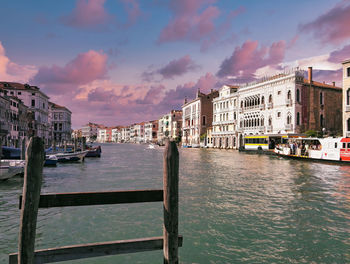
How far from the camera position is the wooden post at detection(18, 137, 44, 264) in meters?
2.55

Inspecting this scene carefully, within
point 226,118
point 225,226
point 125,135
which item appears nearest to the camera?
point 225,226

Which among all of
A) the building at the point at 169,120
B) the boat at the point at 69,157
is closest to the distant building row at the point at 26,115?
the boat at the point at 69,157

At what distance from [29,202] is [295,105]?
123 ft

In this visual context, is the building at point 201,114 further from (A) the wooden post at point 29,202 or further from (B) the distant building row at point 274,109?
(A) the wooden post at point 29,202

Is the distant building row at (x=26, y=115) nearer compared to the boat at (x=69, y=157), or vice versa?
the boat at (x=69, y=157)

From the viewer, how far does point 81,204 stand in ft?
8.93

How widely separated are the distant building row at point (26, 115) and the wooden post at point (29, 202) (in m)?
15.1

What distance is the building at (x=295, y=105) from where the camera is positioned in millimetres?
35656

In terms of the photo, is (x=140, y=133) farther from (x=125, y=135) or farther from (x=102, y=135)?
(x=102, y=135)

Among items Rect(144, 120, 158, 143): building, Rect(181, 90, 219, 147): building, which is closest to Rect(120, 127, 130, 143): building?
Rect(144, 120, 158, 143): building

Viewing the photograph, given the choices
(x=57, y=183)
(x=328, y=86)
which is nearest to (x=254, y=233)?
(x=57, y=183)

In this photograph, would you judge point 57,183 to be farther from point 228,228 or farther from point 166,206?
point 166,206

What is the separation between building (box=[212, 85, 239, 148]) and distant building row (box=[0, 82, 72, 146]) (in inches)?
1181

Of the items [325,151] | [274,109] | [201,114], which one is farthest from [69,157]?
[201,114]
